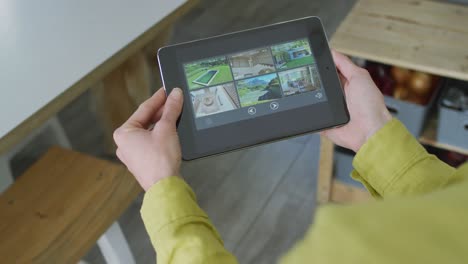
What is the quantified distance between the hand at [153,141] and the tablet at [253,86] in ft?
0.08

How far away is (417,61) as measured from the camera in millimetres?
1065

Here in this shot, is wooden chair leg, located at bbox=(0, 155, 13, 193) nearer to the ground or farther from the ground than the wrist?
nearer to the ground

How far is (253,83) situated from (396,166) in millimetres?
250

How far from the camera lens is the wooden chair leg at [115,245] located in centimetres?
103

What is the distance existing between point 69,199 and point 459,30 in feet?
3.16

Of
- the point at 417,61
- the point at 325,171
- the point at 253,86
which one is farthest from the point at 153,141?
the point at 325,171

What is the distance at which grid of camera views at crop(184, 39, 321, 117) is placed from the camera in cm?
73

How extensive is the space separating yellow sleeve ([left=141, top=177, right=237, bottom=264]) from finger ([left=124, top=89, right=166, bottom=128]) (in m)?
0.16

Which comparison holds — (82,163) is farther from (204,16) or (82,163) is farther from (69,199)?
(204,16)

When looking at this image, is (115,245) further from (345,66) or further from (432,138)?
(432,138)

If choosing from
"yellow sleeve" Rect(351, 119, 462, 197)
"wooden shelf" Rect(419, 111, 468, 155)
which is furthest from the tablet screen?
"wooden shelf" Rect(419, 111, 468, 155)

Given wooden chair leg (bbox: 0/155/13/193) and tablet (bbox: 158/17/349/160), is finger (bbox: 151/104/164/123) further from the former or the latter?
wooden chair leg (bbox: 0/155/13/193)

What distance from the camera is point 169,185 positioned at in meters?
0.56

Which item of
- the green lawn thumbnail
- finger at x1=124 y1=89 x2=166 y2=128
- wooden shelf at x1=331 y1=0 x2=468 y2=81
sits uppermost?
the green lawn thumbnail
